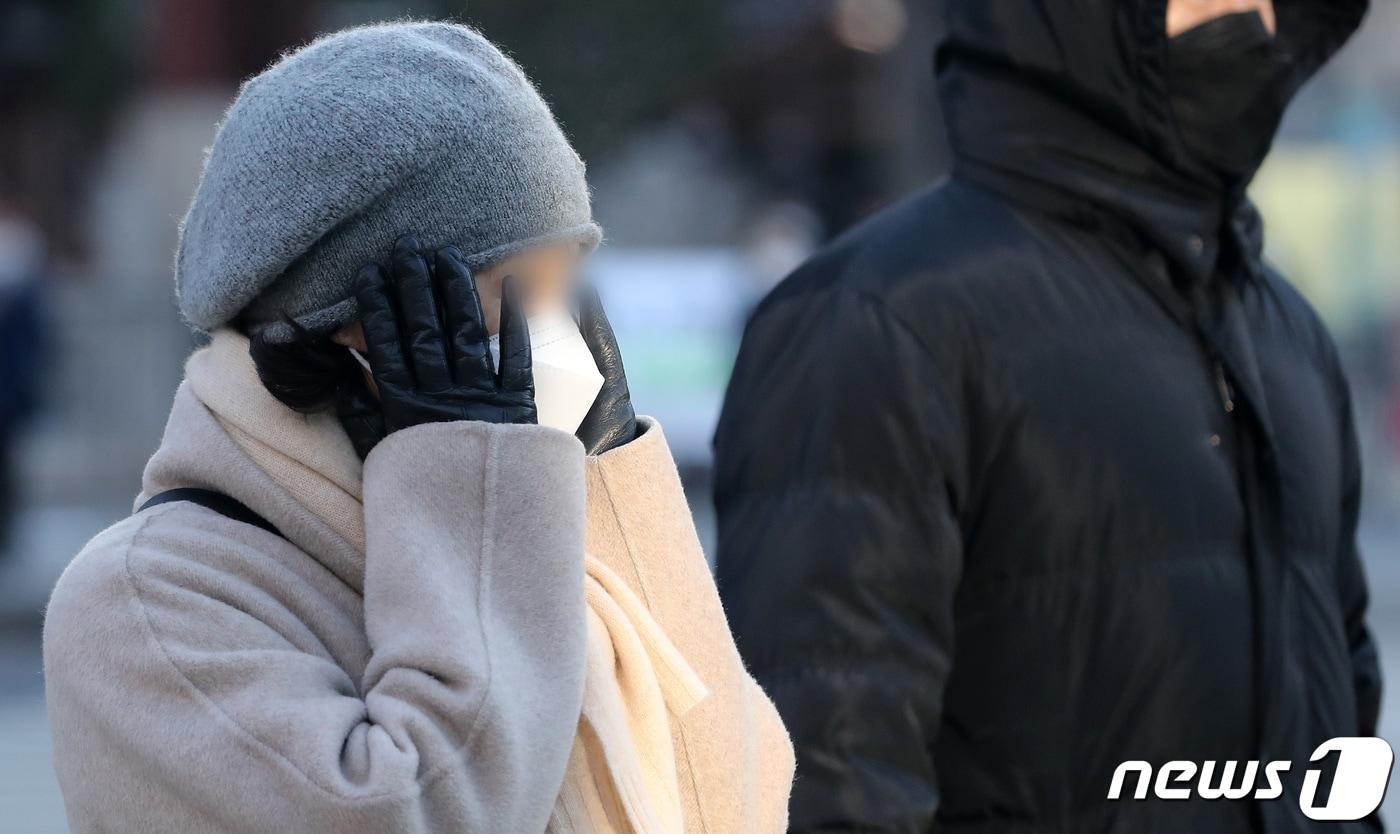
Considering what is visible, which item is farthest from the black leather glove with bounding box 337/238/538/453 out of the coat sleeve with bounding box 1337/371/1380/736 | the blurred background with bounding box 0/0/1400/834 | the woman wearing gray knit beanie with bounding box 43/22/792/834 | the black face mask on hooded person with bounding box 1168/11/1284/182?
the blurred background with bounding box 0/0/1400/834

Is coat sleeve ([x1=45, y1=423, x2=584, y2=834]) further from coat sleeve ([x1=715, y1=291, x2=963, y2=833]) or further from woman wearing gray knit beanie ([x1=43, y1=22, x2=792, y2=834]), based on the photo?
coat sleeve ([x1=715, y1=291, x2=963, y2=833])

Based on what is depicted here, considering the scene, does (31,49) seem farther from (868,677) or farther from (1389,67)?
(868,677)

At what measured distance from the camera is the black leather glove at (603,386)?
185 centimetres

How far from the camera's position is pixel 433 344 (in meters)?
1.65

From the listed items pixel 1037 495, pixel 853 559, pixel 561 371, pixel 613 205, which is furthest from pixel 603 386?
pixel 613 205

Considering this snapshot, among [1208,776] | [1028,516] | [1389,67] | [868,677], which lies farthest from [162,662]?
[1389,67]

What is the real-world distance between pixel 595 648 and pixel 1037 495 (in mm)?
735

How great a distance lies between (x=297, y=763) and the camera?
1521mm

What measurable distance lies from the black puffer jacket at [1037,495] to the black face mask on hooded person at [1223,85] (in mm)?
37

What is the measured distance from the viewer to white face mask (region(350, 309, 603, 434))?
69.8 inches

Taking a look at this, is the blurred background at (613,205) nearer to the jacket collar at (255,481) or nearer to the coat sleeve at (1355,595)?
the coat sleeve at (1355,595)

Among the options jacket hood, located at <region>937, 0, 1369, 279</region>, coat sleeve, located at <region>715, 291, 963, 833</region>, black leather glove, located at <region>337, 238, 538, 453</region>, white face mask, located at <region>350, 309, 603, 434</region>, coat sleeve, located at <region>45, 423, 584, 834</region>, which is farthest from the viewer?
jacket hood, located at <region>937, 0, 1369, 279</region>

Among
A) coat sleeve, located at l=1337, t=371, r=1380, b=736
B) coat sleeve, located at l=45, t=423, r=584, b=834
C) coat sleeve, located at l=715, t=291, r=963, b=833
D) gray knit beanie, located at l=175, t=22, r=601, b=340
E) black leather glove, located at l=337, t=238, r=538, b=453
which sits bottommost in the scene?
coat sleeve, located at l=1337, t=371, r=1380, b=736

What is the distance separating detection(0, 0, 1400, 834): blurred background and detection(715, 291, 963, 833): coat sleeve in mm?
6258
